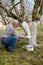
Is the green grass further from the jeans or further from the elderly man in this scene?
the elderly man

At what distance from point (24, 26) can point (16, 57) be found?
2.26 meters

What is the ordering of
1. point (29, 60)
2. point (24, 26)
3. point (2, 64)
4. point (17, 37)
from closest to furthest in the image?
point (2, 64), point (29, 60), point (17, 37), point (24, 26)

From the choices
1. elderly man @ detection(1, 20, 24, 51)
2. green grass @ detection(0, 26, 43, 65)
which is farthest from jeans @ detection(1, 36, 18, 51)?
green grass @ detection(0, 26, 43, 65)

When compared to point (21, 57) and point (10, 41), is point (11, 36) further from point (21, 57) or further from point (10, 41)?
point (21, 57)

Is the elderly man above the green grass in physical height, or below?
above

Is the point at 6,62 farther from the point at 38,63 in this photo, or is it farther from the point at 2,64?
the point at 38,63

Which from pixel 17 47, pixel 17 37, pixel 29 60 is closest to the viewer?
pixel 29 60

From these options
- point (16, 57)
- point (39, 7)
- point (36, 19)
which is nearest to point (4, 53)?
point (16, 57)

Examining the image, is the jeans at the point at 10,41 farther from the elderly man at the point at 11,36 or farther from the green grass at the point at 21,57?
the green grass at the point at 21,57

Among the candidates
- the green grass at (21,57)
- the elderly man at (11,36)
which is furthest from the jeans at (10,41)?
the green grass at (21,57)

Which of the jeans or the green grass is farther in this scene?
the jeans

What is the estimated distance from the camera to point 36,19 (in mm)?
7738

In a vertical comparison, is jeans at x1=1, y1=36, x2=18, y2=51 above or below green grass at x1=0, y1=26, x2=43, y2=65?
above

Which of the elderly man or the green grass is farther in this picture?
the elderly man
